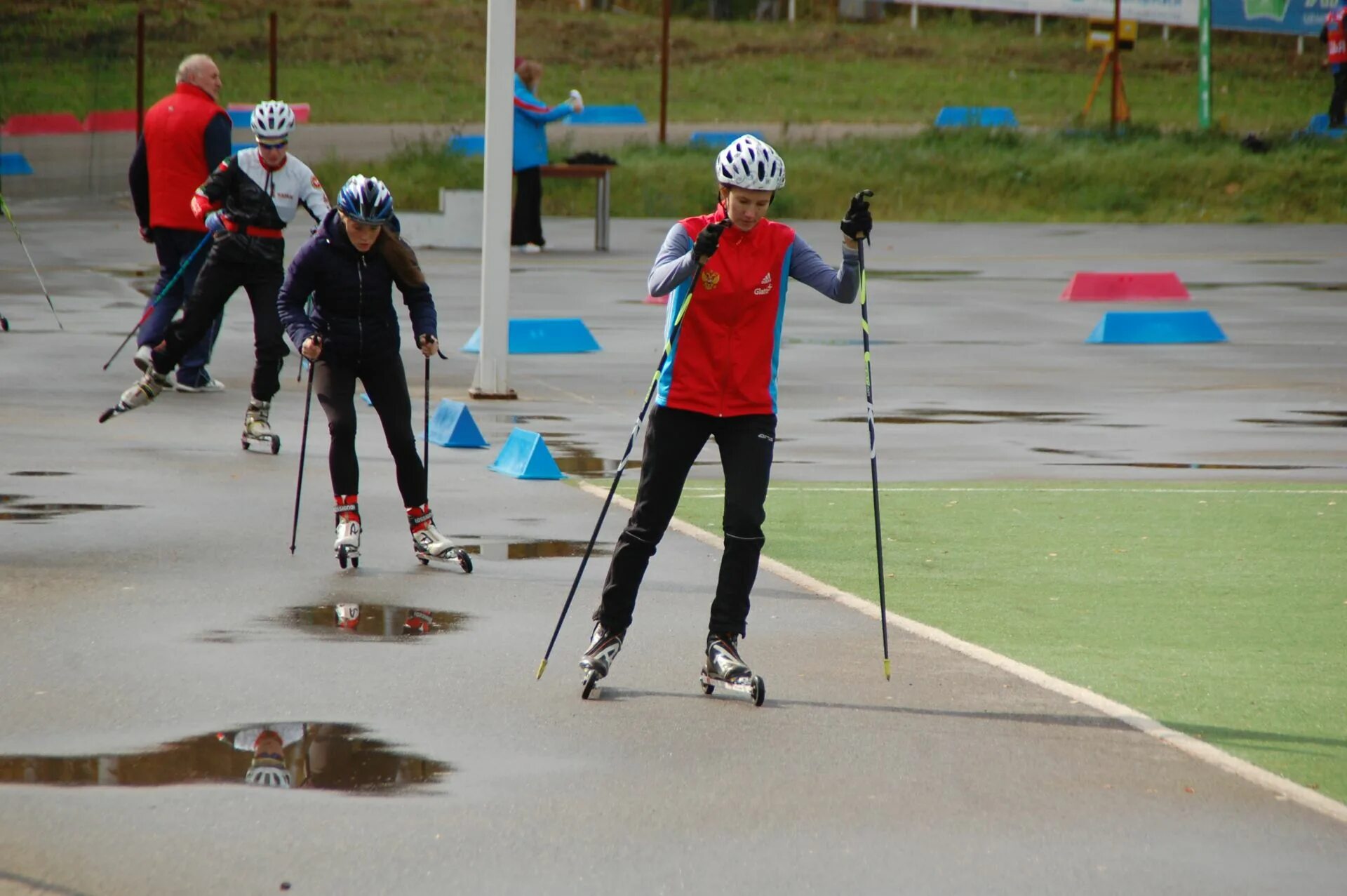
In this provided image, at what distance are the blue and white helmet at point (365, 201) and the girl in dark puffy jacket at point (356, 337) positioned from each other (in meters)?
0.06

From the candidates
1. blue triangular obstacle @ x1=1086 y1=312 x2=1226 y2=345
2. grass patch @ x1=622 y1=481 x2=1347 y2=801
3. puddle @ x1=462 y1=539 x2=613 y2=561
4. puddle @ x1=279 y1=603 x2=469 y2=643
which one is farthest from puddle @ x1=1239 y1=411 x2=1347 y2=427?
puddle @ x1=279 y1=603 x2=469 y2=643

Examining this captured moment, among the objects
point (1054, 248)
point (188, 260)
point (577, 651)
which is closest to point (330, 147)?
point (1054, 248)

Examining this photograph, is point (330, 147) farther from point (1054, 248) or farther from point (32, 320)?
point (32, 320)

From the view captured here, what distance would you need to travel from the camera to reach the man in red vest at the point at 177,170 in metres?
13.9

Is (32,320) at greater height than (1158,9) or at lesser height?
lesser

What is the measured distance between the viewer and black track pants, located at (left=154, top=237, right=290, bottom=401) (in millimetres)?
12648

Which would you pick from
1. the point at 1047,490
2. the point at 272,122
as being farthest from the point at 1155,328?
the point at 272,122

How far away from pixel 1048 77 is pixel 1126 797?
4596cm

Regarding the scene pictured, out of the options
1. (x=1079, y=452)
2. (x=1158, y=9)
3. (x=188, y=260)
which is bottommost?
(x=1079, y=452)

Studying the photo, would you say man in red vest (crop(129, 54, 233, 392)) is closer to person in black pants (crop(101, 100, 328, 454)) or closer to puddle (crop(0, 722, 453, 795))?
person in black pants (crop(101, 100, 328, 454))

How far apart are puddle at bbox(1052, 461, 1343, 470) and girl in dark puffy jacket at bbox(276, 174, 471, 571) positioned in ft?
16.6

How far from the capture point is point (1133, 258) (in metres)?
27.5

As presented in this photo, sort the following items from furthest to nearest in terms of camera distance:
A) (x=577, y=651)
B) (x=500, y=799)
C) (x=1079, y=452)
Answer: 1. (x=1079, y=452)
2. (x=577, y=651)
3. (x=500, y=799)

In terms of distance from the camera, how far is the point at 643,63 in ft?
172
